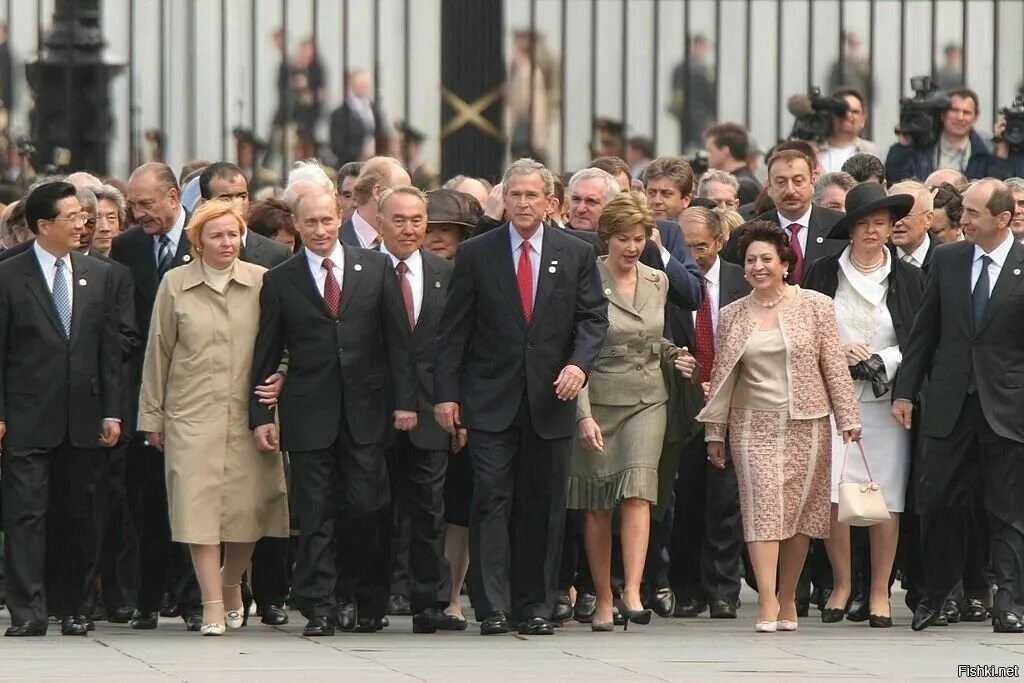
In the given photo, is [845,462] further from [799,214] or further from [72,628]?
[72,628]

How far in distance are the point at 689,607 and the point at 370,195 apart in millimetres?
2224

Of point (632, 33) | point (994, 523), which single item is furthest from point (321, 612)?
point (632, 33)

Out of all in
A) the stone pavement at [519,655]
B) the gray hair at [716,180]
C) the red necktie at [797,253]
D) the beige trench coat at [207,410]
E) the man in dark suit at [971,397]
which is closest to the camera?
the stone pavement at [519,655]

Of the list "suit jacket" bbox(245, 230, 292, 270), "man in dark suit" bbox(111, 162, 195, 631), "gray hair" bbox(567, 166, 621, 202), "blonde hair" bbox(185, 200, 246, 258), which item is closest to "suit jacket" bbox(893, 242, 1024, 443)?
"gray hair" bbox(567, 166, 621, 202)

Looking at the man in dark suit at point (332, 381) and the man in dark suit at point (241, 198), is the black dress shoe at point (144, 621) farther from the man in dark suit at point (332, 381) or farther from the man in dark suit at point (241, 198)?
the man in dark suit at point (241, 198)

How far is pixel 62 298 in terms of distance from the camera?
10648 mm

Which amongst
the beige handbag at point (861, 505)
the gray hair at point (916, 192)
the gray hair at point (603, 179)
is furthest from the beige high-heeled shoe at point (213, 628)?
the gray hair at point (916, 192)

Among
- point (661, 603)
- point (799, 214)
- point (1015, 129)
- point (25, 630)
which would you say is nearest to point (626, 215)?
point (799, 214)

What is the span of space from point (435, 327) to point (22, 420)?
5.44ft

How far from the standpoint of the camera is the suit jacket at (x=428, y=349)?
1084 cm

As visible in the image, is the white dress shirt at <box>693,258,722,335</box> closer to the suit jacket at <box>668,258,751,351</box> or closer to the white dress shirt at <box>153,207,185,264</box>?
the suit jacket at <box>668,258,751,351</box>

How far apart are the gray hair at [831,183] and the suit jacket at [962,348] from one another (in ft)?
5.30

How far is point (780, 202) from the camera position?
40.0 ft

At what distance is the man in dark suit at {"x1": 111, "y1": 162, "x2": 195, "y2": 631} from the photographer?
11.1m
